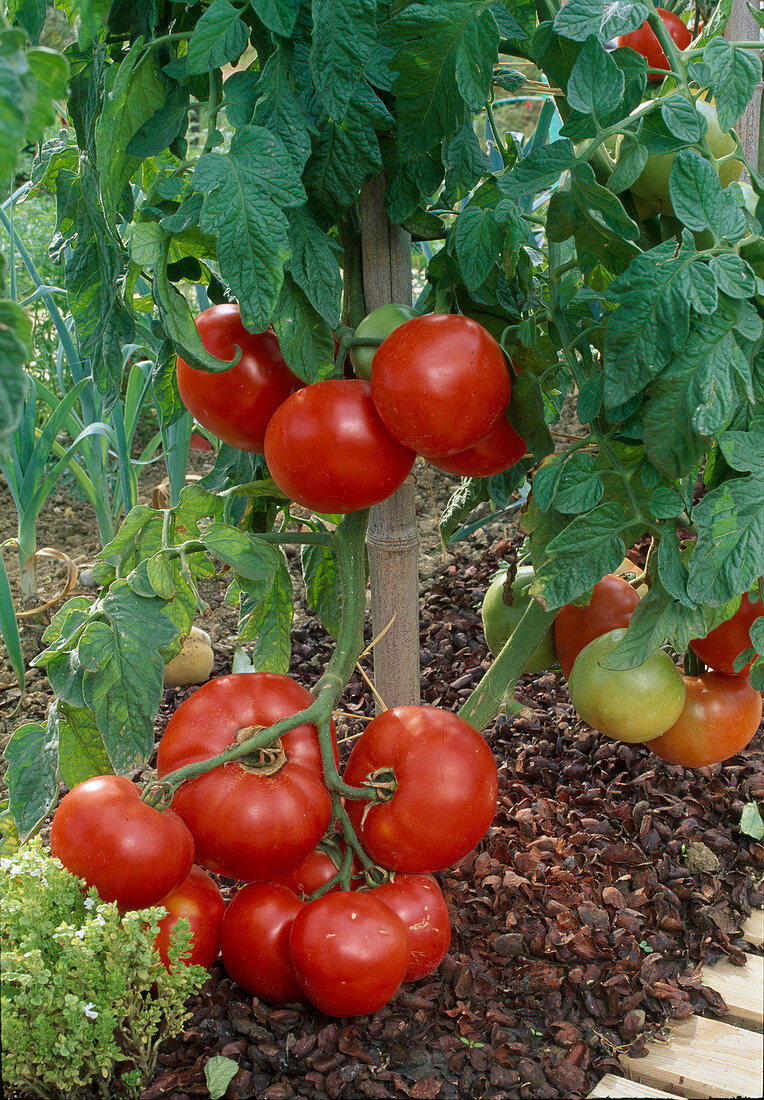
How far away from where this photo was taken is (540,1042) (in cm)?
96

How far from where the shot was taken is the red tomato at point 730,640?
1.00 m

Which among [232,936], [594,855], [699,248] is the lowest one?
[594,855]

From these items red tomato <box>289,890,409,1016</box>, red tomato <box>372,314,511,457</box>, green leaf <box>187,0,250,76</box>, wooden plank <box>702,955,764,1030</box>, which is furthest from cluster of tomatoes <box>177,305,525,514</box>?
wooden plank <box>702,955,764,1030</box>

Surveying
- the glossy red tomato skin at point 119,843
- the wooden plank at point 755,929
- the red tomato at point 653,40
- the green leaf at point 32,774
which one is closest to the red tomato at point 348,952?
the glossy red tomato skin at point 119,843

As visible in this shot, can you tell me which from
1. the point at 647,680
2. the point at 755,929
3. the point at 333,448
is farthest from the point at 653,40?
the point at 755,929

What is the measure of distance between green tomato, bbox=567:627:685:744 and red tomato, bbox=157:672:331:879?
280mm

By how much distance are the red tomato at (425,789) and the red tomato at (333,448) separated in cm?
23

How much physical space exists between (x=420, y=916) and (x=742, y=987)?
1.29ft

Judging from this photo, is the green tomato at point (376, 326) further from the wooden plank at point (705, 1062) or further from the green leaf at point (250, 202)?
the wooden plank at point (705, 1062)

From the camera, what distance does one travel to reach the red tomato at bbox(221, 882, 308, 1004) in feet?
3.00

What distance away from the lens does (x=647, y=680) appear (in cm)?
95

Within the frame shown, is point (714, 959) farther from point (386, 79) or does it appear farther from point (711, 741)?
point (386, 79)

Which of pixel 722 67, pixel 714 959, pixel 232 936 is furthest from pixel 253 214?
pixel 714 959

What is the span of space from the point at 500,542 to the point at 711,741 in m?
1.10
